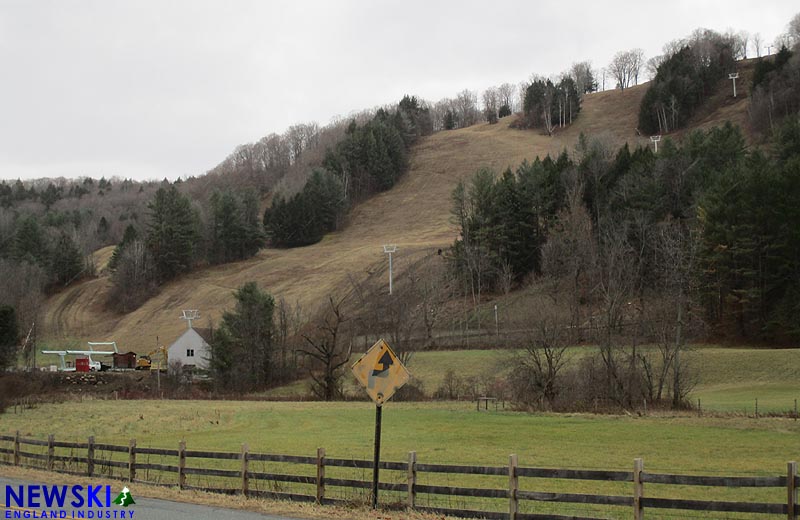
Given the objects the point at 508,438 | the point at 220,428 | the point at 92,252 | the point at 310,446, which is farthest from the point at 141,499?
the point at 92,252

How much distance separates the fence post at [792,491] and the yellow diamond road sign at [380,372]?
22.2 ft

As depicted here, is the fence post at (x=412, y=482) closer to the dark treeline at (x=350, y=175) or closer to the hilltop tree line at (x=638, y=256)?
the hilltop tree line at (x=638, y=256)

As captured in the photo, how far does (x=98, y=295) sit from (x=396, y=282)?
55677 mm

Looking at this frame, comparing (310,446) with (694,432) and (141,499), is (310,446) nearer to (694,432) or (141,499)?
(141,499)

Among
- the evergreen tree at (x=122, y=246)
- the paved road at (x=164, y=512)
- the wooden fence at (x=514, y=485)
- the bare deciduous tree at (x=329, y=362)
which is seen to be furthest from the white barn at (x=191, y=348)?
the paved road at (x=164, y=512)

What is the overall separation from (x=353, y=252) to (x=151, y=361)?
3270 centimetres

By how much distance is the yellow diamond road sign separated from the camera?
15.1 meters

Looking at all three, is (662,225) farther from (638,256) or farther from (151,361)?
(151,361)

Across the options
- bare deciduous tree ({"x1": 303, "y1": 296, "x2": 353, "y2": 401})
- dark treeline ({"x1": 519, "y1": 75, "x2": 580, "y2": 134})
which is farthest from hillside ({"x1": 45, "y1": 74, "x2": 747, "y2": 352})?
bare deciduous tree ({"x1": 303, "y1": 296, "x2": 353, "y2": 401})

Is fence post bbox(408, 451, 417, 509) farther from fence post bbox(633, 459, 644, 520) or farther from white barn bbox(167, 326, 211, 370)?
white barn bbox(167, 326, 211, 370)

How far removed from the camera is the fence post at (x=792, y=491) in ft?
40.8

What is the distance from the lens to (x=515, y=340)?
71.3m

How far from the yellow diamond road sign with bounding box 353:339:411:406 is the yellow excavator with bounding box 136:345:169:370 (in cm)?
7483

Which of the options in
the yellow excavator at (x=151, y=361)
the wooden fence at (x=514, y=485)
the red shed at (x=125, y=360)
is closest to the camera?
the wooden fence at (x=514, y=485)
